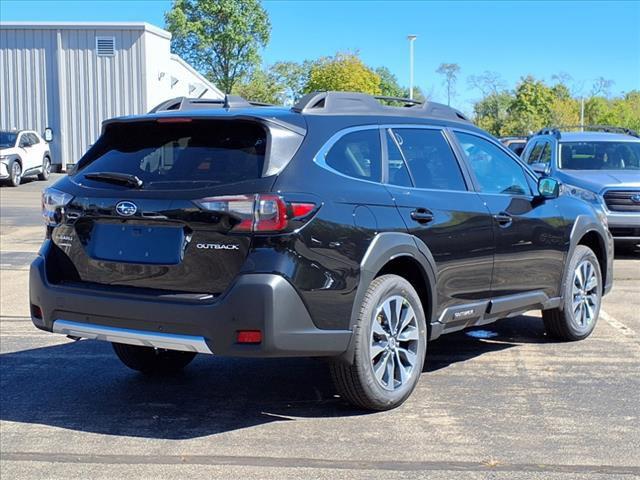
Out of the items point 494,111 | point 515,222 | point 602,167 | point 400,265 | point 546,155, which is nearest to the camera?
point 400,265

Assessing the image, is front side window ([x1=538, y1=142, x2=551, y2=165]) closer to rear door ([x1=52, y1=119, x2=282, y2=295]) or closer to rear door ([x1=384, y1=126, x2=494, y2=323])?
rear door ([x1=384, y1=126, x2=494, y2=323])

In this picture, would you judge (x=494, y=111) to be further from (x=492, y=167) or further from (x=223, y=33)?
(x=492, y=167)

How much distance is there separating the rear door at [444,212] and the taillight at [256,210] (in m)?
0.97

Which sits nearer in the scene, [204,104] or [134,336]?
[134,336]

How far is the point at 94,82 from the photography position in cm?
3316

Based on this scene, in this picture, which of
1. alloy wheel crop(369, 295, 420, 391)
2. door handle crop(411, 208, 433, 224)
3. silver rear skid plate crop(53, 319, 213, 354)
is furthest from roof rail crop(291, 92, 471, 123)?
silver rear skid plate crop(53, 319, 213, 354)

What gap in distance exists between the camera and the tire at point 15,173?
25.1m

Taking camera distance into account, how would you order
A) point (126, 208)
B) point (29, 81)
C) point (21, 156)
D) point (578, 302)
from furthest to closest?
point (29, 81) → point (21, 156) → point (578, 302) → point (126, 208)

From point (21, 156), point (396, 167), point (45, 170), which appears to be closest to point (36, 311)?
point (396, 167)

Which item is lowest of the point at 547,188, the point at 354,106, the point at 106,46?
the point at 547,188

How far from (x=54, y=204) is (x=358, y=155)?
6.07 feet

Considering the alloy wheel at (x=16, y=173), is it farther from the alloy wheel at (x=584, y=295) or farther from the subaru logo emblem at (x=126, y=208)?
the subaru logo emblem at (x=126, y=208)

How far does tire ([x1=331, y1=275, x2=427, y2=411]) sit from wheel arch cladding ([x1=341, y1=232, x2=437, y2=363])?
0.23 ft

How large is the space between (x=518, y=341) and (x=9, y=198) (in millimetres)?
18339
